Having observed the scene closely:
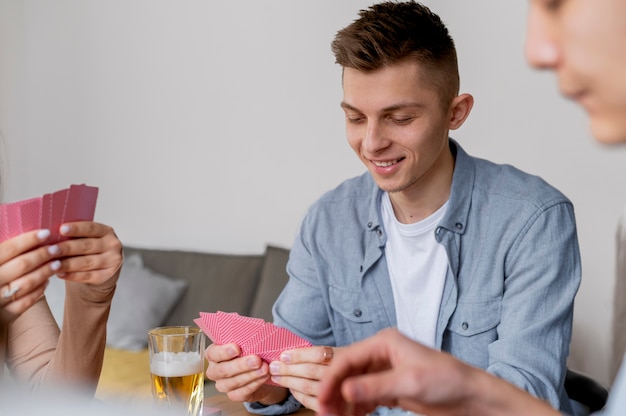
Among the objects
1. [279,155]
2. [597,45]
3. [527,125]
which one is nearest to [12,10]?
[279,155]

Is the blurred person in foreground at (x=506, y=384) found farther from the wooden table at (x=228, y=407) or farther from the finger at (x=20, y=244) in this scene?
the wooden table at (x=228, y=407)

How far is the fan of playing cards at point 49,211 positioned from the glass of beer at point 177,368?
9.4 inches

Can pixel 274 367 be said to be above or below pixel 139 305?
above

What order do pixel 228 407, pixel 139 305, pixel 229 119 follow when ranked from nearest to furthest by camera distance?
pixel 228 407 → pixel 139 305 → pixel 229 119

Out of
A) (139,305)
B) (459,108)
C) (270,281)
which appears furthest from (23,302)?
(139,305)

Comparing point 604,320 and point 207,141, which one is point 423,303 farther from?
point 207,141

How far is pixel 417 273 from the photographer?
196 cm

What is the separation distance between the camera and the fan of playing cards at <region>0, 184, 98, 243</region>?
3.85 ft

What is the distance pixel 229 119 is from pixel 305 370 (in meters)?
2.48

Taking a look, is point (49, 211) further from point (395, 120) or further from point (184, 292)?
point (184, 292)

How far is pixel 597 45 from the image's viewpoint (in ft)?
1.99

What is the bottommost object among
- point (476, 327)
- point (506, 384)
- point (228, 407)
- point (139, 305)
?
point (139, 305)

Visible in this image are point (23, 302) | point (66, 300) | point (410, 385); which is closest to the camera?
point (410, 385)

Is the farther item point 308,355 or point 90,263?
point 308,355
